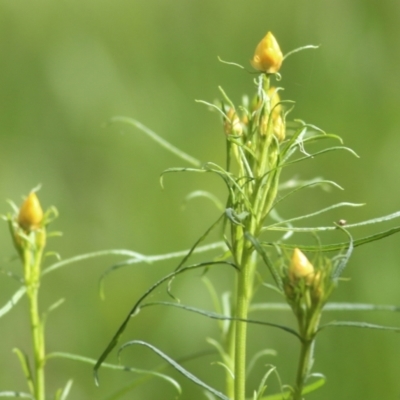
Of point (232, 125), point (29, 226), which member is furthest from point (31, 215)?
point (232, 125)

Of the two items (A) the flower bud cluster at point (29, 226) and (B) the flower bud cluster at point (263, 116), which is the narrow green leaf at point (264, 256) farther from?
(A) the flower bud cluster at point (29, 226)

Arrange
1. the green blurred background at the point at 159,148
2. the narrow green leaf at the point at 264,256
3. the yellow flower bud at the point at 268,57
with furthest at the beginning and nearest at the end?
the green blurred background at the point at 159,148
the yellow flower bud at the point at 268,57
the narrow green leaf at the point at 264,256

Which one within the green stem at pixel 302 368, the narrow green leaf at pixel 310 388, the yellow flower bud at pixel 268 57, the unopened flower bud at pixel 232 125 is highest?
the yellow flower bud at pixel 268 57

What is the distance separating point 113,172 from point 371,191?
2.91ft

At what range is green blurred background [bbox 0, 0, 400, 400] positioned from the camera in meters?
2.20

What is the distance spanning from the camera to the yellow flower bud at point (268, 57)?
77cm

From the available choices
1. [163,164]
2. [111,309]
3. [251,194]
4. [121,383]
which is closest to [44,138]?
[163,164]

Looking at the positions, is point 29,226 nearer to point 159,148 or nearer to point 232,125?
point 232,125

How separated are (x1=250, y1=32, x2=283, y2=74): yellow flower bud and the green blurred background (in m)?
1.33

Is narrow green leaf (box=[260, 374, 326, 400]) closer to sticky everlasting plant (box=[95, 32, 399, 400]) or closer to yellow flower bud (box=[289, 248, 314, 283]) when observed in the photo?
sticky everlasting plant (box=[95, 32, 399, 400])

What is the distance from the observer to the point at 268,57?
765mm

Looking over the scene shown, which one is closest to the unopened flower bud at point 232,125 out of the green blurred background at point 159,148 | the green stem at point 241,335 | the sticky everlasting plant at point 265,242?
the sticky everlasting plant at point 265,242

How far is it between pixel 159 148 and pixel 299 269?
1992 mm

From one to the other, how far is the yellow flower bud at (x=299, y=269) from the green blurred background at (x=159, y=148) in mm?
1301
